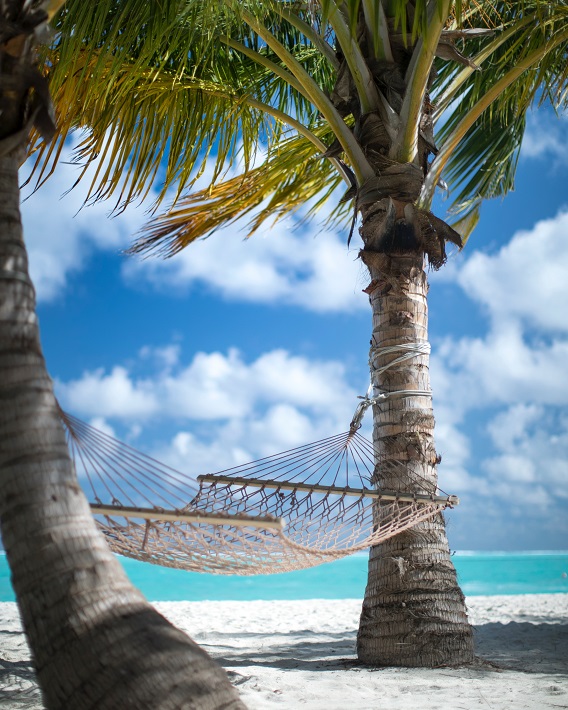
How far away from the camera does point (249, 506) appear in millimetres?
2816

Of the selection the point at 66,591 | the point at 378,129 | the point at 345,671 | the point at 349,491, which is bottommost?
the point at 345,671

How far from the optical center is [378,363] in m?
3.28

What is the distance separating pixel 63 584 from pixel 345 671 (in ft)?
6.00

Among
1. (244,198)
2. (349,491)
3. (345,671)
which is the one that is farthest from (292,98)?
(345,671)

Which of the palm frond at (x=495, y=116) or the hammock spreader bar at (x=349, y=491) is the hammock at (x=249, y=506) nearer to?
the hammock spreader bar at (x=349, y=491)

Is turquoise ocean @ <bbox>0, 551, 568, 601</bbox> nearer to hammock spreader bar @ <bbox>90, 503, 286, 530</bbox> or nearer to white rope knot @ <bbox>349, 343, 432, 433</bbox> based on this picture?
white rope knot @ <bbox>349, 343, 432, 433</bbox>

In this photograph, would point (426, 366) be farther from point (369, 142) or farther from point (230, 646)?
point (230, 646)

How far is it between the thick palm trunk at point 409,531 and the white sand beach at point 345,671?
0.41 ft

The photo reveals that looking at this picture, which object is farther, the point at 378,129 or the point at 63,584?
the point at 378,129

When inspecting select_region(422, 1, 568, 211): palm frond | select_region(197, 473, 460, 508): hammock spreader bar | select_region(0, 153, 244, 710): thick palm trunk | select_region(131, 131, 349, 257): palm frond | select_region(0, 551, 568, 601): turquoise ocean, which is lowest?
select_region(0, 551, 568, 601): turquoise ocean

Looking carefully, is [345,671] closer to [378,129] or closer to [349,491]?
[349,491]

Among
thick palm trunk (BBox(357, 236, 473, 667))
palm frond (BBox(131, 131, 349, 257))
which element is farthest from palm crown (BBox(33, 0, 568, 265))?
thick palm trunk (BBox(357, 236, 473, 667))

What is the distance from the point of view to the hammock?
2.02m

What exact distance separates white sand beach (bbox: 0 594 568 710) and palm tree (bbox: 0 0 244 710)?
3.47 feet
